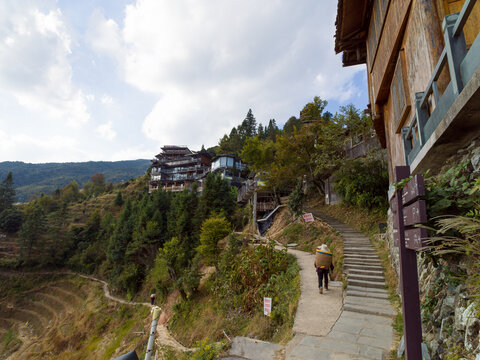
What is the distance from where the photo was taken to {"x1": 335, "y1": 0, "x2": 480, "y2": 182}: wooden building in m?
2.65

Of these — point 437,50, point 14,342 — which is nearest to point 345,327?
point 437,50

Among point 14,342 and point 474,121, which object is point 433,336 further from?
point 14,342

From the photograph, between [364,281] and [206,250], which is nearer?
[364,281]

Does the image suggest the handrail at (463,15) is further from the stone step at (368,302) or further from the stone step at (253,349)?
the stone step at (368,302)

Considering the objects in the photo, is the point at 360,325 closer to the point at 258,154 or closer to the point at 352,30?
the point at 352,30

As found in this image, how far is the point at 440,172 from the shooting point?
381 cm

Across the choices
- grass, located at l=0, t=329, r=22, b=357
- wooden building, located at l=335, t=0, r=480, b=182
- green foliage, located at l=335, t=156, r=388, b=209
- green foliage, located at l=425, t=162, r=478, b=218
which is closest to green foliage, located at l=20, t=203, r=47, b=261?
grass, located at l=0, t=329, r=22, b=357

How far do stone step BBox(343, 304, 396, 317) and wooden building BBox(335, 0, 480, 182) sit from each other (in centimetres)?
392

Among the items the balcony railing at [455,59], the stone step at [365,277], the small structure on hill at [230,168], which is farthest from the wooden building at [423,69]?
the small structure on hill at [230,168]

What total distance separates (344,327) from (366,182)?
12.4 meters

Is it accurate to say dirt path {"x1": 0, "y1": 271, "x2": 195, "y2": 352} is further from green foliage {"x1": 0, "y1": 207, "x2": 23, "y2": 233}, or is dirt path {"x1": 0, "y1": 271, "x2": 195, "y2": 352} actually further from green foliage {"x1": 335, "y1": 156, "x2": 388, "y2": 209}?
green foliage {"x1": 0, "y1": 207, "x2": 23, "y2": 233}

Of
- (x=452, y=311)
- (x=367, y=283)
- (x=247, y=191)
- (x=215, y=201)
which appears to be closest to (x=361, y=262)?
(x=367, y=283)

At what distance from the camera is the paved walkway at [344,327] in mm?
4730

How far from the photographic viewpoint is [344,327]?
5723 millimetres
